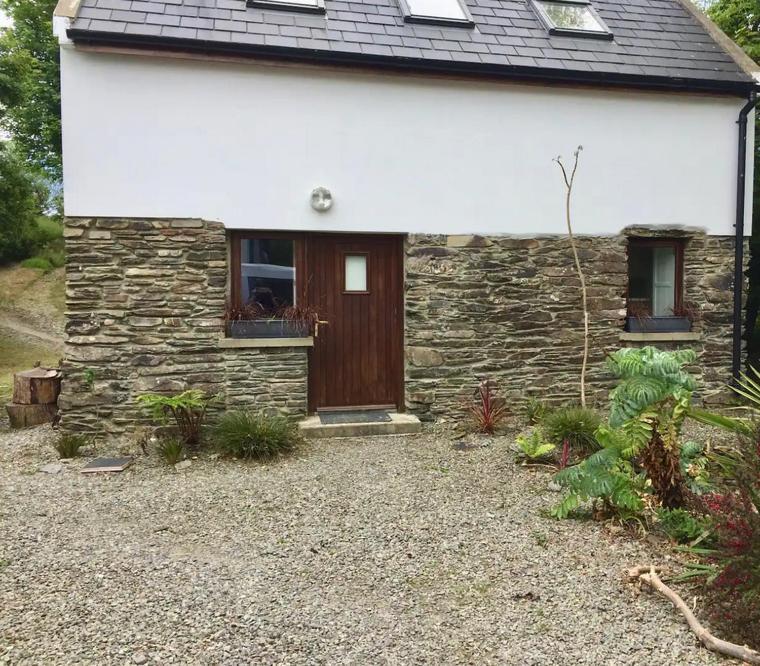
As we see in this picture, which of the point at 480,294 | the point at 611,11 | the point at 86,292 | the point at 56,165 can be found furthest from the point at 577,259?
the point at 56,165

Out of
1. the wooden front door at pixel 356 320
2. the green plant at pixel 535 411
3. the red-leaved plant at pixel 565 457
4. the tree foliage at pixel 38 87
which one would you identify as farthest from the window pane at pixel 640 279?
the tree foliage at pixel 38 87

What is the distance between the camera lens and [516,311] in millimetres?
7023

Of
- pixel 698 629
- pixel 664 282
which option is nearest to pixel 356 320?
pixel 664 282

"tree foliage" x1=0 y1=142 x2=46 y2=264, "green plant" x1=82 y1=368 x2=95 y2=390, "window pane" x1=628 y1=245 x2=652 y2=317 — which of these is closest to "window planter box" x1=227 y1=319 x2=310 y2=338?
"green plant" x1=82 y1=368 x2=95 y2=390

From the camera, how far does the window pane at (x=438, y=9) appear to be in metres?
7.24

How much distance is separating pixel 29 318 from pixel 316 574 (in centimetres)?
1398

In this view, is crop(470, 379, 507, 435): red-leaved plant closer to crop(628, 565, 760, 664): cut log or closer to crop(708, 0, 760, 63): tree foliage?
crop(628, 565, 760, 664): cut log

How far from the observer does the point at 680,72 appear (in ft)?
23.7

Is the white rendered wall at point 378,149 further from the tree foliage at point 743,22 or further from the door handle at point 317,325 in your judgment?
the tree foliage at point 743,22

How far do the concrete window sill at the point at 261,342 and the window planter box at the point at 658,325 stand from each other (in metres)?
4.06

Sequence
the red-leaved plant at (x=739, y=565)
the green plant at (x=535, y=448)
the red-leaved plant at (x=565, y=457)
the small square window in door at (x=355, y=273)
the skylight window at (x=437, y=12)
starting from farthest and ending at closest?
the skylight window at (x=437, y=12) → the small square window in door at (x=355, y=273) → the green plant at (x=535, y=448) → the red-leaved plant at (x=565, y=457) → the red-leaved plant at (x=739, y=565)

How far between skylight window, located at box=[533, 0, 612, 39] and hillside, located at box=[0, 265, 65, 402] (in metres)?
10.0

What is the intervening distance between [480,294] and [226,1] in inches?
173

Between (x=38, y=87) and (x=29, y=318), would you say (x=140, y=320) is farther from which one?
(x=38, y=87)
